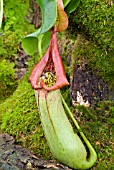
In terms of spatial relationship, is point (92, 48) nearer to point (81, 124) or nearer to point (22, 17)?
point (81, 124)

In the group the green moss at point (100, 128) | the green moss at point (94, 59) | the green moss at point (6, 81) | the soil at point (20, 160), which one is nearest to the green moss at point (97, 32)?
the green moss at point (94, 59)

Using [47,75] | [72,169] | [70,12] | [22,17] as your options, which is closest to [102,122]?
[72,169]

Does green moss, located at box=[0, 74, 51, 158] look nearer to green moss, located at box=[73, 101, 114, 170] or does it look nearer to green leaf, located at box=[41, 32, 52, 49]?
green moss, located at box=[73, 101, 114, 170]

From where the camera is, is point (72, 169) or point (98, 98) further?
point (98, 98)

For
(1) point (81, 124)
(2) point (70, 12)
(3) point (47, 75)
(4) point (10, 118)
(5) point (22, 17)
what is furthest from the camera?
(5) point (22, 17)

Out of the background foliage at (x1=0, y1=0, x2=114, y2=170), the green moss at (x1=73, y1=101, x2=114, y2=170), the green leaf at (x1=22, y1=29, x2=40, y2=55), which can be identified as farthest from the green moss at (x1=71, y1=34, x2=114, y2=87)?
the green leaf at (x1=22, y1=29, x2=40, y2=55)

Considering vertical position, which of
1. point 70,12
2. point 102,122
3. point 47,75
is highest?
point 70,12

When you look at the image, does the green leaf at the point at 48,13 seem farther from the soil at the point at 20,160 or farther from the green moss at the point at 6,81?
the green moss at the point at 6,81

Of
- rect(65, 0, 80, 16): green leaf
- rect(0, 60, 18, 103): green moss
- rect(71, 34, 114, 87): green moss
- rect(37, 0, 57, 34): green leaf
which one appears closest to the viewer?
rect(37, 0, 57, 34): green leaf
